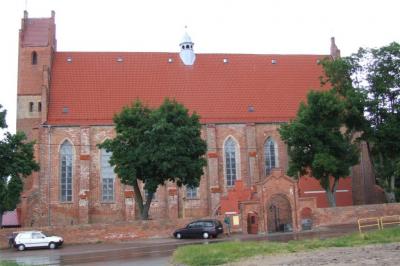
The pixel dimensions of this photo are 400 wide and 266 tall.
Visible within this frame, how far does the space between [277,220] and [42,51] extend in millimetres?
25676

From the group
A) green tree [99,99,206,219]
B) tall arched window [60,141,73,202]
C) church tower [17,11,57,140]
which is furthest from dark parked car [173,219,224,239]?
church tower [17,11,57,140]

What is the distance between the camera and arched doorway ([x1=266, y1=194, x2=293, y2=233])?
120ft

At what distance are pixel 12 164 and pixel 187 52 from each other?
71.7ft

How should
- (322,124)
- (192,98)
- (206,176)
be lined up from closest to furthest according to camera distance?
(322,124), (206,176), (192,98)

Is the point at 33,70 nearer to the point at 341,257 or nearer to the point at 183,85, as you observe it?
the point at 183,85

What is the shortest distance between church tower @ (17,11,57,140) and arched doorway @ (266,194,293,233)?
2036 cm

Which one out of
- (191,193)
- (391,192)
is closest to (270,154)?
(191,193)

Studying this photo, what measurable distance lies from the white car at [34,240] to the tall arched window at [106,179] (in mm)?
11451

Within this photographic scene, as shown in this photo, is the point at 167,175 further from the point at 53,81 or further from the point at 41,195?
the point at 53,81

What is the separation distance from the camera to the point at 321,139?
39156 mm

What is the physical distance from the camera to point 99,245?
32.3 metres

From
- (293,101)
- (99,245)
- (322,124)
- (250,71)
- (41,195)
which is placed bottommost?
(99,245)

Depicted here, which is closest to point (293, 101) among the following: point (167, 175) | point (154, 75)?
point (154, 75)

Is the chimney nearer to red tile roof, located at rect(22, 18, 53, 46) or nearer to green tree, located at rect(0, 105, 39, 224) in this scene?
red tile roof, located at rect(22, 18, 53, 46)
